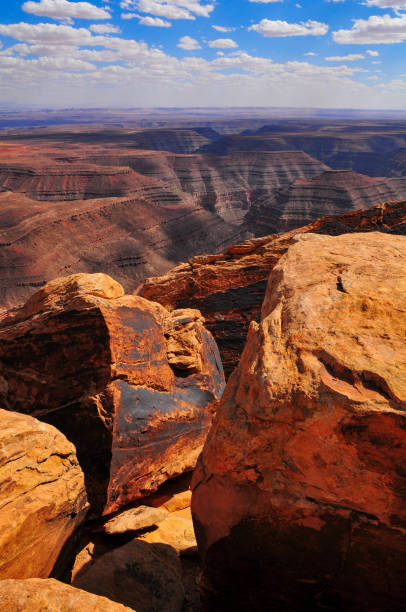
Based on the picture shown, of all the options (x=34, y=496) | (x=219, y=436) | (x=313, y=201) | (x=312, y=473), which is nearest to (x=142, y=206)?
(x=313, y=201)

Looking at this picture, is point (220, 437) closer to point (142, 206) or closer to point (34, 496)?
point (34, 496)

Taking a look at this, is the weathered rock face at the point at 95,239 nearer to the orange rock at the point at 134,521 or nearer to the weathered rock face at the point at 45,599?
the orange rock at the point at 134,521

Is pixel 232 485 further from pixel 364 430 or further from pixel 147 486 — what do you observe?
pixel 147 486

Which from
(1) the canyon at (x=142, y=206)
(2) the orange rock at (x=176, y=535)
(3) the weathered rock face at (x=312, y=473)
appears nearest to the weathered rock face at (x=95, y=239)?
(1) the canyon at (x=142, y=206)

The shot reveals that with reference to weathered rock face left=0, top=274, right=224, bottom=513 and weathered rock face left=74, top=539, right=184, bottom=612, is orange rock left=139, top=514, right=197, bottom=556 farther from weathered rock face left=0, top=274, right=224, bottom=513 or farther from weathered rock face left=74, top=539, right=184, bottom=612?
weathered rock face left=0, top=274, right=224, bottom=513

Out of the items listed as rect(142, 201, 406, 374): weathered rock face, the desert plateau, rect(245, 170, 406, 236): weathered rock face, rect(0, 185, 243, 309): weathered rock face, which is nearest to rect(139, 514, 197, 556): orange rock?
the desert plateau

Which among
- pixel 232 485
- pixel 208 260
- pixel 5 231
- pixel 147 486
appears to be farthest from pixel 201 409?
pixel 5 231
